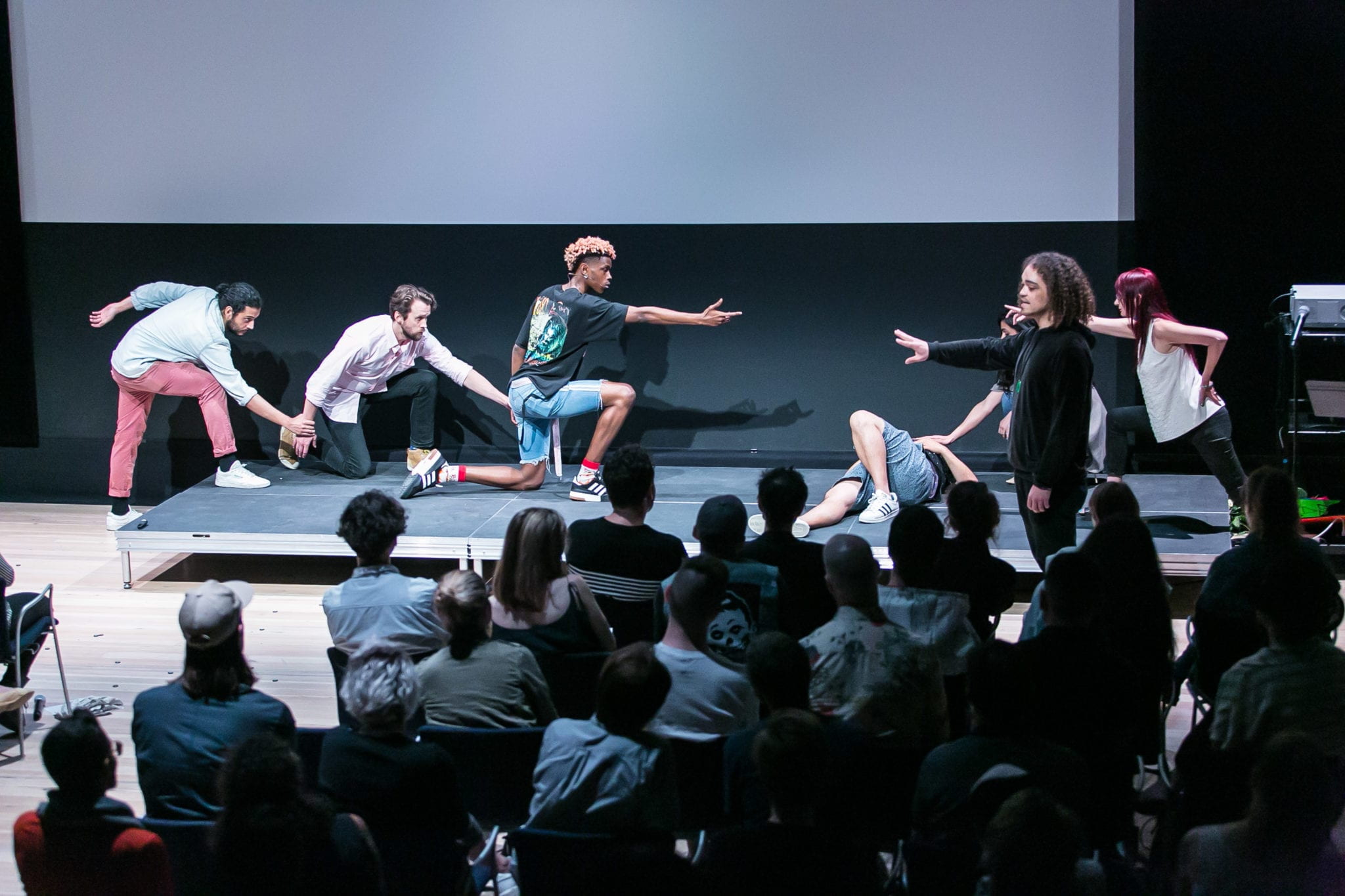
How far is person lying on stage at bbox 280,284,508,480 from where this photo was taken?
268 inches

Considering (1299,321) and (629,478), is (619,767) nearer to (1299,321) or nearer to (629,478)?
(629,478)

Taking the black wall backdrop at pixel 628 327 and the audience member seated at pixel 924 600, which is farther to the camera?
the black wall backdrop at pixel 628 327

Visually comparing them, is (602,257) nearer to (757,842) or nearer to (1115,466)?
(1115,466)

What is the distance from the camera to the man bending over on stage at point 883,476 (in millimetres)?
5754

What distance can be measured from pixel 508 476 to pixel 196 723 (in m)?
4.06

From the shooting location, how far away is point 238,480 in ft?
22.7

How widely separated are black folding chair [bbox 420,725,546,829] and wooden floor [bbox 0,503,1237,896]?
1199mm

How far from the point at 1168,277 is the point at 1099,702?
4.91 metres

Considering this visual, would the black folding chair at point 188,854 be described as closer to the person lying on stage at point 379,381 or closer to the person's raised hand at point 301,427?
the person lying on stage at point 379,381

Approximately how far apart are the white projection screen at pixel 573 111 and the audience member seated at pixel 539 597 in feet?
14.2

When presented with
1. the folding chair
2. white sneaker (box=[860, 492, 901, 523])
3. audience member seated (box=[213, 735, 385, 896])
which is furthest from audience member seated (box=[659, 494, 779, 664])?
white sneaker (box=[860, 492, 901, 523])

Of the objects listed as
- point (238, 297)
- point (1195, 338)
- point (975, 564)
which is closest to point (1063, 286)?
point (975, 564)

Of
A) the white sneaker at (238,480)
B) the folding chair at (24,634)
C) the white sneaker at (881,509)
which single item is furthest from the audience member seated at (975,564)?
the white sneaker at (238,480)

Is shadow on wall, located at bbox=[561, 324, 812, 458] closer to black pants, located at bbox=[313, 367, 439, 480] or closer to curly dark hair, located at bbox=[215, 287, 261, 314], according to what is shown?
black pants, located at bbox=[313, 367, 439, 480]
